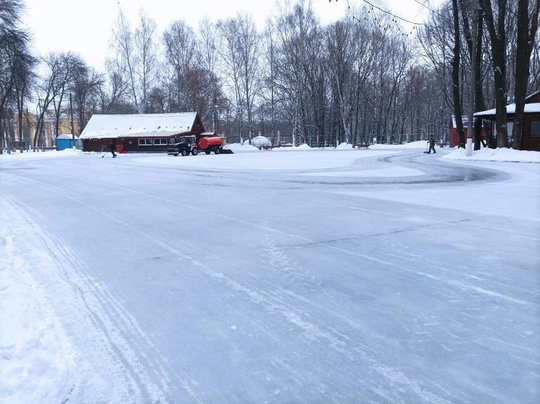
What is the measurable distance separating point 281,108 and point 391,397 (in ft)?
203

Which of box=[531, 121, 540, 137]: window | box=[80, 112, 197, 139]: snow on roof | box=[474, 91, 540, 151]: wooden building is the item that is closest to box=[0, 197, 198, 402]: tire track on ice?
box=[474, 91, 540, 151]: wooden building

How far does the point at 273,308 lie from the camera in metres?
3.59

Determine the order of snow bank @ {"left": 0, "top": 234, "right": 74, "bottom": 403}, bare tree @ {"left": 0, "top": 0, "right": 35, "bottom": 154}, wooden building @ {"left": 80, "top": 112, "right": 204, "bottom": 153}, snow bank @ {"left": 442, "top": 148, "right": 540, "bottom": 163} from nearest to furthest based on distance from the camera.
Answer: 1. snow bank @ {"left": 0, "top": 234, "right": 74, "bottom": 403}
2. snow bank @ {"left": 442, "top": 148, "right": 540, "bottom": 163}
3. bare tree @ {"left": 0, "top": 0, "right": 35, "bottom": 154}
4. wooden building @ {"left": 80, "top": 112, "right": 204, "bottom": 153}

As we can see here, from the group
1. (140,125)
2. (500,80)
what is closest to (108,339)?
(500,80)

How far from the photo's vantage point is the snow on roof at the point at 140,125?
179ft

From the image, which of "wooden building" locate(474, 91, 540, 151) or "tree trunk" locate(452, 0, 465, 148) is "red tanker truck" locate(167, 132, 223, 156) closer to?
"tree trunk" locate(452, 0, 465, 148)

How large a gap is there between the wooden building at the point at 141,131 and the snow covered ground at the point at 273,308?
4813 centimetres

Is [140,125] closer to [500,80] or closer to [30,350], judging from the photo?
[500,80]

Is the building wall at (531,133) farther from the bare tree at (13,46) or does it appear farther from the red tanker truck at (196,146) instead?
the bare tree at (13,46)

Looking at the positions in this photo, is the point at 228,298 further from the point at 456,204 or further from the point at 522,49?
the point at 522,49

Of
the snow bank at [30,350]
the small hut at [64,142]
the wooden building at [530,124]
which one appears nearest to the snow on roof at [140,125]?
the small hut at [64,142]

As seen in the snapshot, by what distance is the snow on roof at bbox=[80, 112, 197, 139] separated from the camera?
54.5 metres

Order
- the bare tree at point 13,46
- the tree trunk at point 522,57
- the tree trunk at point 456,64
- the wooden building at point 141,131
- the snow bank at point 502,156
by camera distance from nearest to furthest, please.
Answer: the snow bank at point 502,156, the tree trunk at point 522,57, the tree trunk at point 456,64, the bare tree at point 13,46, the wooden building at point 141,131

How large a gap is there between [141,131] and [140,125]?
1501mm
